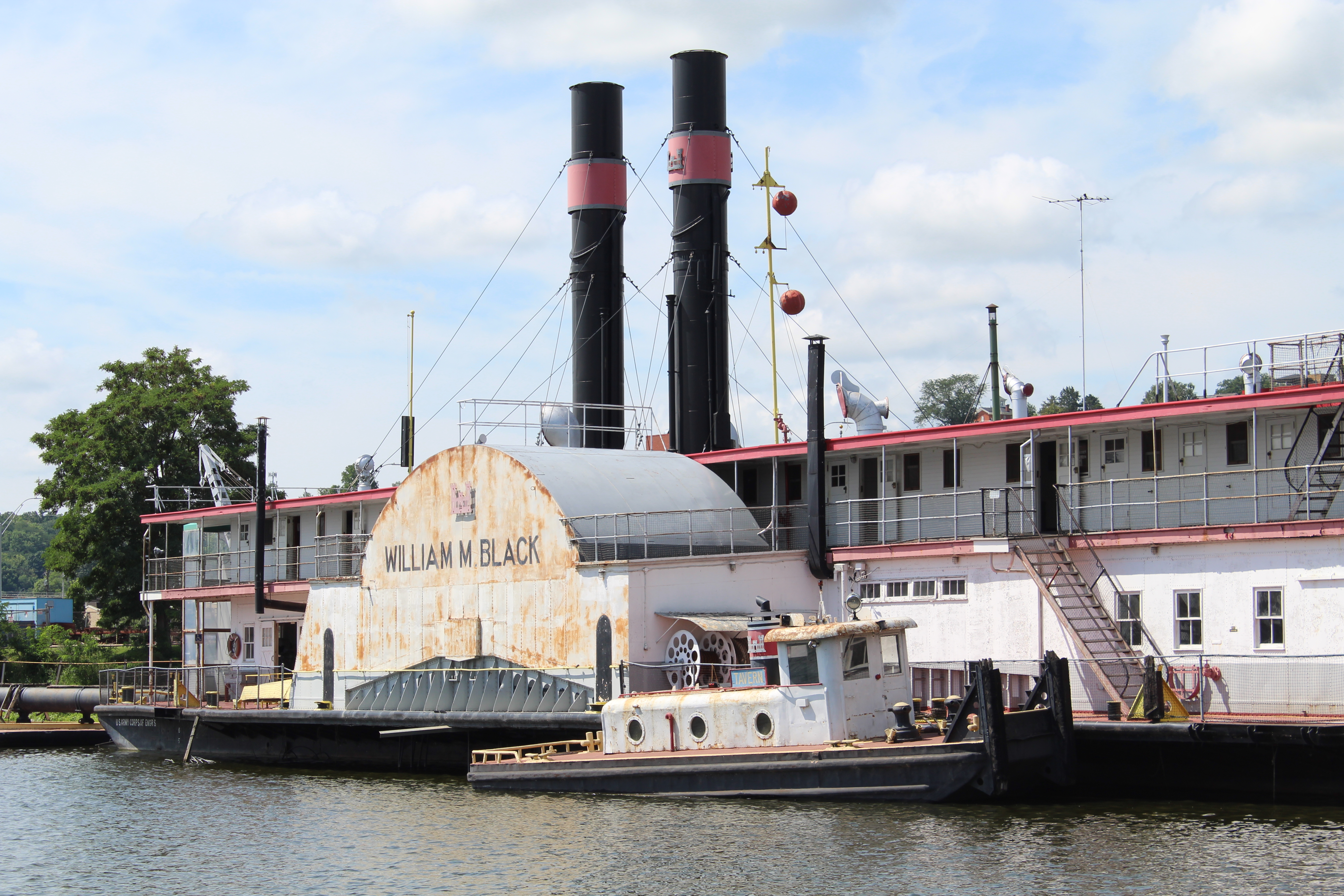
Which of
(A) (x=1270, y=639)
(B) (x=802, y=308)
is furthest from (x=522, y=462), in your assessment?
(A) (x=1270, y=639)

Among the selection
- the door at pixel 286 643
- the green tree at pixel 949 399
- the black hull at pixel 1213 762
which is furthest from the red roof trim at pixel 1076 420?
the green tree at pixel 949 399

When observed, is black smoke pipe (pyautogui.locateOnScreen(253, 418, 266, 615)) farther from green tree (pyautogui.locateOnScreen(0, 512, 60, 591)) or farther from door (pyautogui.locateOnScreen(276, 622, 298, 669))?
green tree (pyautogui.locateOnScreen(0, 512, 60, 591))

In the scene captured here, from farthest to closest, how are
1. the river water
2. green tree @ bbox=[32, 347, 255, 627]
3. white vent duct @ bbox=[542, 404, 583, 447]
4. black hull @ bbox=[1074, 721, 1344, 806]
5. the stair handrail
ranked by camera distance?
green tree @ bbox=[32, 347, 255, 627]
white vent duct @ bbox=[542, 404, 583, 447]
the stair handrail
black hull @ bbox=[1074, 721, 1344, 806]
the river water

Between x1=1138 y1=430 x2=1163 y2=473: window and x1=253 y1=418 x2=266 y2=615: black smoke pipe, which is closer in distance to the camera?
x1=1138 y1=430 x2=1163 y2=473: window

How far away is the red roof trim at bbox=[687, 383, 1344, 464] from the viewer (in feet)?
87.7

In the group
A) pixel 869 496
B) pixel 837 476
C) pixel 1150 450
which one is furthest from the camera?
pixel 837 476

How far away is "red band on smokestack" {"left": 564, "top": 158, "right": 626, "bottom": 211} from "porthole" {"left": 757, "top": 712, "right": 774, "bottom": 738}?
2227 centimetres

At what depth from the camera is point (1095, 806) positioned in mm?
24172

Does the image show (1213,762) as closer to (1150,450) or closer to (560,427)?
(1150,450)

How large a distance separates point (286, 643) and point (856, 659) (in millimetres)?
24031

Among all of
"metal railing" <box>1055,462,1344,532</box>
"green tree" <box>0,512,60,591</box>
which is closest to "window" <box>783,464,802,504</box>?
"metal railing" <box>1055,462,1344,532</box>

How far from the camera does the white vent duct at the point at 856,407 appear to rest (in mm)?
37312

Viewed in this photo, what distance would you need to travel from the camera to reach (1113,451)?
30.6 m

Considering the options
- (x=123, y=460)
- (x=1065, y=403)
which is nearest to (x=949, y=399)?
(x=1065, y=403)
